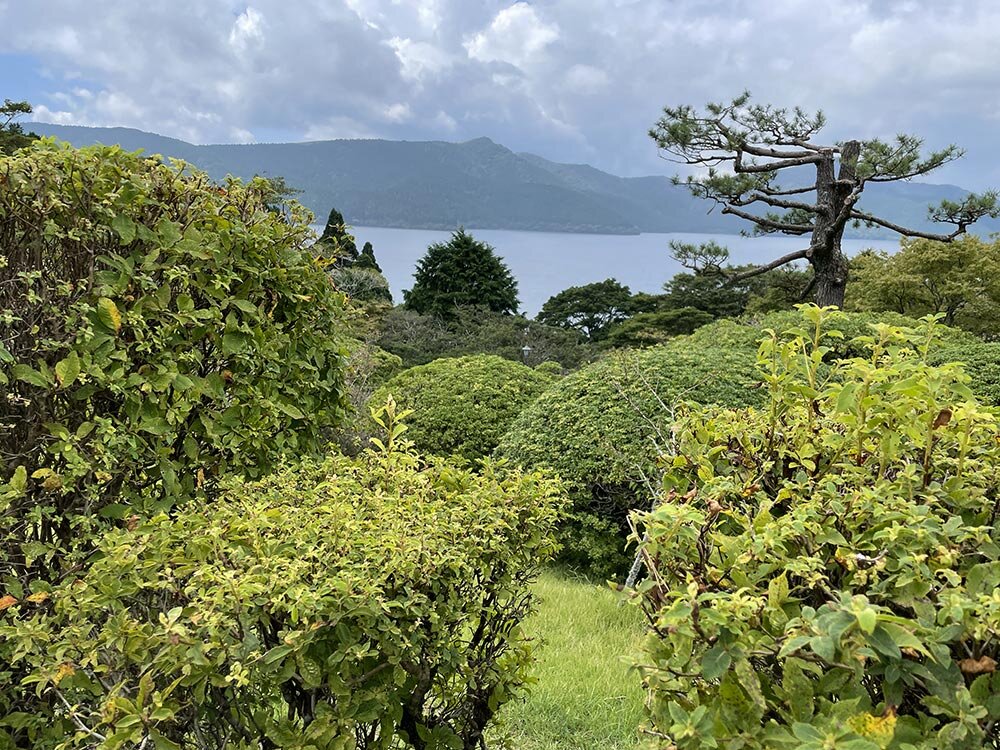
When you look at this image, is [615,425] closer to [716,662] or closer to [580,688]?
[580,688]

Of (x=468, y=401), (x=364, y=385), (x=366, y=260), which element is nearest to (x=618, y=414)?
(x=468, y=401)

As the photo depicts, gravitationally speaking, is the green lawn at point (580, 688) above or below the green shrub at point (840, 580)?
below

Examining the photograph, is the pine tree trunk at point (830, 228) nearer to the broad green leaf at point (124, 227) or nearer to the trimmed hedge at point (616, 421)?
the trimmed hedge at point (616, 421)

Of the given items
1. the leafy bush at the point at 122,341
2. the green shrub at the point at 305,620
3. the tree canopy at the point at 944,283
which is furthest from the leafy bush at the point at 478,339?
the green shrub at the point at 305,620

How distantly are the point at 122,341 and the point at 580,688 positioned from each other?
→ 8.05 feet

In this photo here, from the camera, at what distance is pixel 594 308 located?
33000 mm

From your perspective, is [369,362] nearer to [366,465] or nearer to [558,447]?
[558,447]

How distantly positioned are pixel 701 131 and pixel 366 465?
12.5m

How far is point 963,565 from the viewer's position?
1.12m

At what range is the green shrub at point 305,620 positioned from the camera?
1.44m

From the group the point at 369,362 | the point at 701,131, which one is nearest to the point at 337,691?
the point at 369,362

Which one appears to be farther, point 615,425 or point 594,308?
point 594,308

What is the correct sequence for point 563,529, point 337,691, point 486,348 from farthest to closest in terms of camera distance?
point 486,348
point 563,529
point 337,691

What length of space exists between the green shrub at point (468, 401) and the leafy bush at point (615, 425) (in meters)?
1.37
